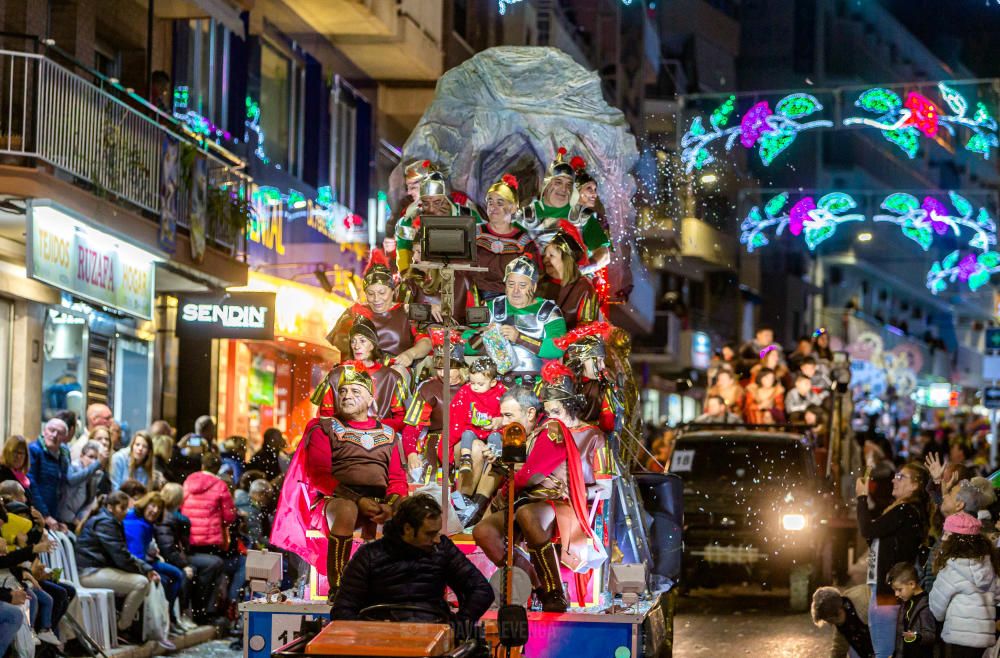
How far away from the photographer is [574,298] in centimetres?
1371

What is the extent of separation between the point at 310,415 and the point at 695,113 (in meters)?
21.9

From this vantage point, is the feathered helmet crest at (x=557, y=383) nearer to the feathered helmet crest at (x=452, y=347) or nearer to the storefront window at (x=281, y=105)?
the feathered helmet crest at (x=452, y=347)

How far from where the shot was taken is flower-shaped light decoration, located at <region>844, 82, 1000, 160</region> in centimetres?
2936

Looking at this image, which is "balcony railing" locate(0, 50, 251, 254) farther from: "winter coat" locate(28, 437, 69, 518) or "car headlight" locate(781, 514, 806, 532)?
"car headlight" locate(781, 514, 806, 532)

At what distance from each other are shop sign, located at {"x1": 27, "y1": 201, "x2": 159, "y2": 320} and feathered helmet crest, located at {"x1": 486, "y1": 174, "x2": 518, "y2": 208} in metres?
5.82

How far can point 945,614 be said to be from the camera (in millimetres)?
12430

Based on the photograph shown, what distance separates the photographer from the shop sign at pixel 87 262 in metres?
18.5

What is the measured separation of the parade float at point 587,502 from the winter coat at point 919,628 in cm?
162

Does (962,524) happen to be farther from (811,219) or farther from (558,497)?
(811,219)

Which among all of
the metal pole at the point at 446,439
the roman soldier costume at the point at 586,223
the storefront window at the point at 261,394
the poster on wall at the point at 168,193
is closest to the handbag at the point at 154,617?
the roman soldier costume at the point at 586,223

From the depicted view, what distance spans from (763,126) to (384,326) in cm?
1936

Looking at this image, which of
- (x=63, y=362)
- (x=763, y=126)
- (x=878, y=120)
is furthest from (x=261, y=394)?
(x=878, y=120)

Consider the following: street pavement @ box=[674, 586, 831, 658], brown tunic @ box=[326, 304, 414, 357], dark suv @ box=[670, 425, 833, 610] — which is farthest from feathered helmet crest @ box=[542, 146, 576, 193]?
Answer: dark suv @ box=[670, 425, 833, 610]

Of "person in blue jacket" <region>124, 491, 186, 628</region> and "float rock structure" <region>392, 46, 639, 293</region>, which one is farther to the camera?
"person in blue jacket" <region>124, 491, 186, 628</region>
